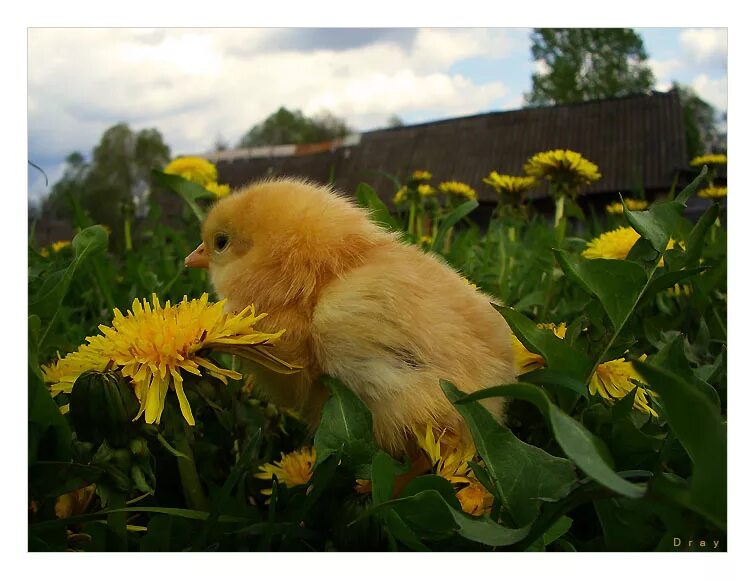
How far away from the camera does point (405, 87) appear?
0.79 metres

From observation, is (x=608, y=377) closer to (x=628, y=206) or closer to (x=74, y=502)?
(x=74, y=502)

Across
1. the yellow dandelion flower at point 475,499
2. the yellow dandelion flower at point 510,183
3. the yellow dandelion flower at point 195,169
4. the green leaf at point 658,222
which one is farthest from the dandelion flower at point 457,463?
the yellow dandelion flower at point 195,169

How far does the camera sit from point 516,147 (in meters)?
1.26

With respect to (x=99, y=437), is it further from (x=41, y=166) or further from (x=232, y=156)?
(x=232, y=156)

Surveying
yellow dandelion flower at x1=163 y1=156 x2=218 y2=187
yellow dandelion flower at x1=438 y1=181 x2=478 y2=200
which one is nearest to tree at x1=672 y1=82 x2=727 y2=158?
yellow dandelion flower at x1=438 y1=181 x2=478 y2=200

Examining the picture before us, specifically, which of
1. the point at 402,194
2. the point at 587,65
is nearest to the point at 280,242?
the point at 587,65

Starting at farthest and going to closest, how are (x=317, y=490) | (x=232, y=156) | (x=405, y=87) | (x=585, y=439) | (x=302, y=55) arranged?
1. (x=232, y=156)
2. (x=405, y=87)
3. (x=302, y=55)
4. (x=317, y=490)
5. (x=585, y=439)

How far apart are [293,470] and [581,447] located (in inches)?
11.5

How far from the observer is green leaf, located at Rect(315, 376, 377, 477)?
0.44 meters

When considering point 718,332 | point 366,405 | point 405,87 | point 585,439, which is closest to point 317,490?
point 366,405

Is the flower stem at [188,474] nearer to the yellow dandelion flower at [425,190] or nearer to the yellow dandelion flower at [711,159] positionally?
the yellow dandelion flower at [711,159]

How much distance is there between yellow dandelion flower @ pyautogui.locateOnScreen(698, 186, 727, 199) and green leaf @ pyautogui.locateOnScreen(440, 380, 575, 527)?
2.40ft

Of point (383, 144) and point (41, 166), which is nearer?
point (41, 166)

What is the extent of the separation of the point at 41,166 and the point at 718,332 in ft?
2.90
